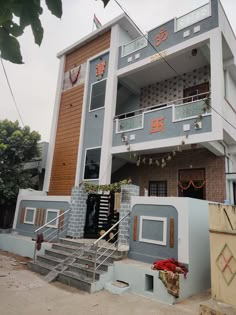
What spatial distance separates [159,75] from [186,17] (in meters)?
2.45

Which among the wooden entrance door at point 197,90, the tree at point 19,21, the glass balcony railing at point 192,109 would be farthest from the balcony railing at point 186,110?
the tree at point 19,21

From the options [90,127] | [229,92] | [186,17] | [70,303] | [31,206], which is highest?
[186,17]

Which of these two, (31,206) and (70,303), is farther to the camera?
(31,206)

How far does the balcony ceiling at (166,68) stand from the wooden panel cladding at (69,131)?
2.03m

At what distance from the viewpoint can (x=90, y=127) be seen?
1081 cm

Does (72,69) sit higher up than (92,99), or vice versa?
(72,69)

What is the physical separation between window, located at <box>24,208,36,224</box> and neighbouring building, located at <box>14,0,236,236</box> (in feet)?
0.71

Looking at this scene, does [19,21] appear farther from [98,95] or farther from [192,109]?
[98,95]

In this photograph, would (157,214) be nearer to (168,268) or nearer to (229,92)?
(168,268)

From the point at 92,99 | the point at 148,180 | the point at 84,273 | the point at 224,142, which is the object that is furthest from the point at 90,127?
the point at 84,273

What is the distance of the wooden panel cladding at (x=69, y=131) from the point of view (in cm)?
1102

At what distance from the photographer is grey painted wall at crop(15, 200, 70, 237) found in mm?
9059

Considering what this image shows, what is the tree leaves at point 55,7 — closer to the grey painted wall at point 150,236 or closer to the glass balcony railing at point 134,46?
the grey painted wall at point 150,236

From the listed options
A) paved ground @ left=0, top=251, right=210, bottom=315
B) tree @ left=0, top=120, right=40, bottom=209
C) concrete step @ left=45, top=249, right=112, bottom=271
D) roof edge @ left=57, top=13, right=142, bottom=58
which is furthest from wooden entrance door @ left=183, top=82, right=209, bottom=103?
tree @ left=0, top=120, right=40, bottom=209
